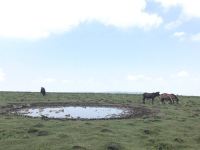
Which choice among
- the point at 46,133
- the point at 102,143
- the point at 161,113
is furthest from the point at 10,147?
the point at 161,113

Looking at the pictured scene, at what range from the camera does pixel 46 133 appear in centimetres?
2586

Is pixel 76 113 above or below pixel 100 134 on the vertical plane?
above

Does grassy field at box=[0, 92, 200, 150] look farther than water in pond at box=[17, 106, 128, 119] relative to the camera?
No

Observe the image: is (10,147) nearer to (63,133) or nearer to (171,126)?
(63,133)

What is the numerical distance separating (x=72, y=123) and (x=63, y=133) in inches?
200

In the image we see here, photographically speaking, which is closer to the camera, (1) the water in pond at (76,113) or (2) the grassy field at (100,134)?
(2) the grassy field at (100,134)

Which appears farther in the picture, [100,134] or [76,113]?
[76,113]

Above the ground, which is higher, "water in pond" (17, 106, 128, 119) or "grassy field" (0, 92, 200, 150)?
"water in pond" (17, 106, 128, 119)

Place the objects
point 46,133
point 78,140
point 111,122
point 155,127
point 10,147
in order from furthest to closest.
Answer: point 111,122 < point 155,127 < point 46,133 < point 78,140 < point 10,147

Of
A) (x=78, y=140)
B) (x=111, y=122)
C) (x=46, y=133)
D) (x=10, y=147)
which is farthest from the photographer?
(x=111, y=122)

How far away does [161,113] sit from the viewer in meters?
39.9

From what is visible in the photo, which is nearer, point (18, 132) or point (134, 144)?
point (134, 144)

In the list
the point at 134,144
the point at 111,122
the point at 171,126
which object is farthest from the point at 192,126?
the point at 134,144

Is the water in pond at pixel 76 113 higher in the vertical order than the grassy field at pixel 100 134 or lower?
higher
